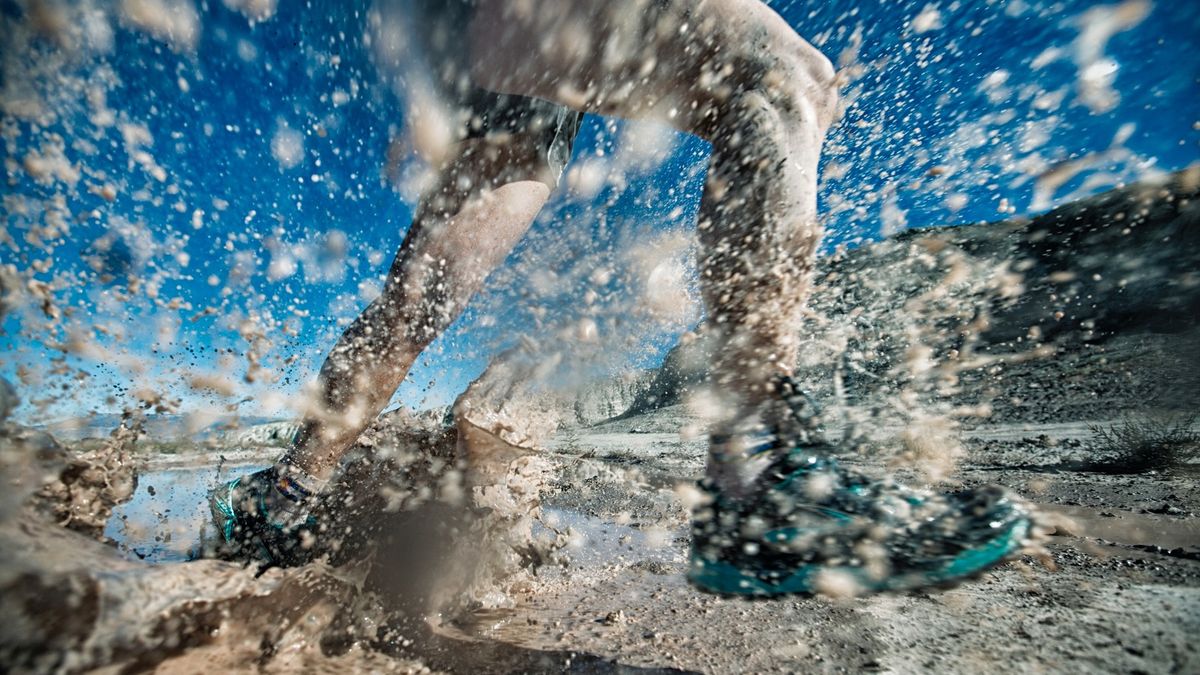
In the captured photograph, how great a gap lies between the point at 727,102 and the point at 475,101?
81 centimetres

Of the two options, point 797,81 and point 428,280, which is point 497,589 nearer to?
point 428,280

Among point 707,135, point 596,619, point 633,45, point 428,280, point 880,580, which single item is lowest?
point 596,619

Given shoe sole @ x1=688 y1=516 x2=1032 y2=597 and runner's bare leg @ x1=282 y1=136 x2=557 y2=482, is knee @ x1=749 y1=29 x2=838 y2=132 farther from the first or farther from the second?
shoe sole @ x1=688 y1=516 x2=1032 y2=597

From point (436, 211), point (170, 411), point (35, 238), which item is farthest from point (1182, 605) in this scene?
point (170, 411)

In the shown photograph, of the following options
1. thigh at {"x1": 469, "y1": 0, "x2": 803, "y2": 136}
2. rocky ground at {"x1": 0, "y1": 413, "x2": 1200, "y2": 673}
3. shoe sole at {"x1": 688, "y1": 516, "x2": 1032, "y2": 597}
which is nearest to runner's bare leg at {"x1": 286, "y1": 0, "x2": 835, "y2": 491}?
thigh at {"x1": 469, "y1": 0, "x2": 803, "y2": 136}

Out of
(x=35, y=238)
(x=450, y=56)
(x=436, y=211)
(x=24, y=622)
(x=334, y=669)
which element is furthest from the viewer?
(x=436, y=211)

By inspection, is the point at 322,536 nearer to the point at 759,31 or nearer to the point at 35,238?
the point at 35,238

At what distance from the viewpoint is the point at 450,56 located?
4.03ft

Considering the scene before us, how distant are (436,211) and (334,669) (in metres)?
1.20

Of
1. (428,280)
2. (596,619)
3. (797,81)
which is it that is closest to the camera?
(596,619)

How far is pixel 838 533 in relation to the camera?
Result: 793mm

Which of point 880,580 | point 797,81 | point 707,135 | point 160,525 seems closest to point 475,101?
point 707,135

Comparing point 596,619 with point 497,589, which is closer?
point 596,619

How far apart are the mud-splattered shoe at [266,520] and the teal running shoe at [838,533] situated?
3.14ft
